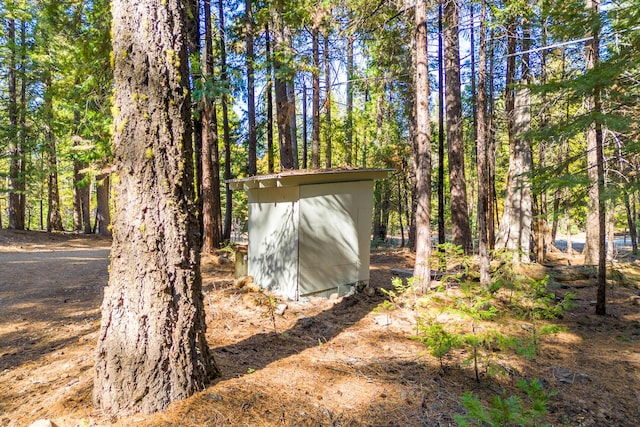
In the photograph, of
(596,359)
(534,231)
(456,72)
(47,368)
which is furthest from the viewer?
(534,231)

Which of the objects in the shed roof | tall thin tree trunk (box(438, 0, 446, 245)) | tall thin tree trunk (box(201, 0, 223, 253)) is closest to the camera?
the shed roof

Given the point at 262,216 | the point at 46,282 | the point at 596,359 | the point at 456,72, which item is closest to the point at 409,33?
the point at 456,72

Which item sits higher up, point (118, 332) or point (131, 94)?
point (131, 94)

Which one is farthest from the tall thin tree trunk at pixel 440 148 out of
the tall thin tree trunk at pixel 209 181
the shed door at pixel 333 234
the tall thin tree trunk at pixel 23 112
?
the tall thin tree trunk at pixel 23 112

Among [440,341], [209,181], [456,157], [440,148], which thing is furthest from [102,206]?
[440,341]

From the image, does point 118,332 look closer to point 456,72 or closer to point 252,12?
point 456,72

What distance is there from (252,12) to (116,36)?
1016 cm

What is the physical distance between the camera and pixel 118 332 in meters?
2.51

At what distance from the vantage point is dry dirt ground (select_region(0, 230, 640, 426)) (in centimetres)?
262

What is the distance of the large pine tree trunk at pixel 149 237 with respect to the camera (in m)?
2.50

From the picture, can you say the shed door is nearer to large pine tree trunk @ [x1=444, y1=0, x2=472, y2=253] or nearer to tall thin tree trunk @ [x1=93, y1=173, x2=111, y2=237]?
large pine tree trunk @ [x1=444, y1=0, x2=472, y2=253]

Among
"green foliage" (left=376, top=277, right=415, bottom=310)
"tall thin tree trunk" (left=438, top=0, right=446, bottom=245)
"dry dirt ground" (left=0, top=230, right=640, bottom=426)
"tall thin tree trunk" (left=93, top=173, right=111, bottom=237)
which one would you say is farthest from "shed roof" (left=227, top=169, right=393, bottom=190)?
"tall thin tree trunk" (left=93, top=173, right=111, bottom=237)

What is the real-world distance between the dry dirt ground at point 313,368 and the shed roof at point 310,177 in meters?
2.15

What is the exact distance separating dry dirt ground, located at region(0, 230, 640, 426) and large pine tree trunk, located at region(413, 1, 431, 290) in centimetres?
114
